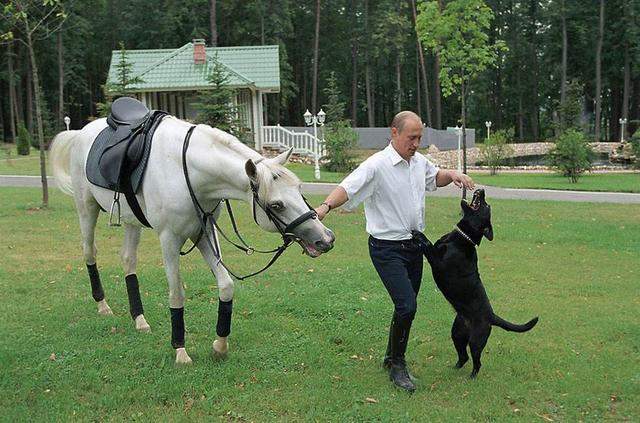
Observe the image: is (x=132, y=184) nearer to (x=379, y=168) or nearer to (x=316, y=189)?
(x=379, y=168)

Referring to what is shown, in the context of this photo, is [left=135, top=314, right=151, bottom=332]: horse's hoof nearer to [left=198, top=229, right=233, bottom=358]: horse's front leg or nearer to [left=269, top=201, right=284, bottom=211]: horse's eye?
[left=198, top=229, right=233, bottom=358]: horse's front leg

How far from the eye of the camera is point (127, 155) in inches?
197

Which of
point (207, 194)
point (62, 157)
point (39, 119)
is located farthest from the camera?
point (39, 119)

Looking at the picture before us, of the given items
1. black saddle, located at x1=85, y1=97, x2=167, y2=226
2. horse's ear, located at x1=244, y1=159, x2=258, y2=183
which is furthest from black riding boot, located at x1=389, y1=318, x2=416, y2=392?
black saddle, located at x1=85, y1=97, x2=167, y2=226

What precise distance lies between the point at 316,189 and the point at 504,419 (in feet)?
45.7

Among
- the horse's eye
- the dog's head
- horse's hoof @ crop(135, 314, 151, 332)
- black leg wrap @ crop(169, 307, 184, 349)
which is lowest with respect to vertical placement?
horse's hoof @ crop(135, 314, 151, 332)

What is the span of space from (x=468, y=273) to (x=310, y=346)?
1.64 meters

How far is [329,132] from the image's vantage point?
75.9 feet

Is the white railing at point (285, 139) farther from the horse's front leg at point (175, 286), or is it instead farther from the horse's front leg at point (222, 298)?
the horse's front leg at point (175, 286)

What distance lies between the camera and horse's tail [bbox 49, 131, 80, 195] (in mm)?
6629

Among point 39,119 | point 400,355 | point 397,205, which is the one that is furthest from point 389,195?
point 39,119

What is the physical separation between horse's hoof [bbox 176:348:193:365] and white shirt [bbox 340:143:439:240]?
1.88 metres

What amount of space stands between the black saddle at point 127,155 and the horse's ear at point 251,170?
3.98 feet

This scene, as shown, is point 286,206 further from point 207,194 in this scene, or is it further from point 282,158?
point 207,194
